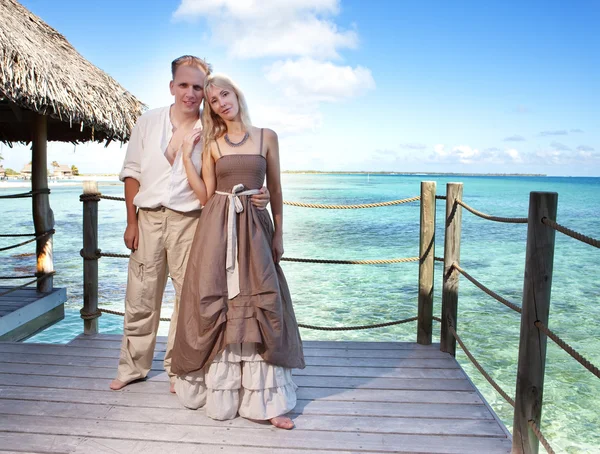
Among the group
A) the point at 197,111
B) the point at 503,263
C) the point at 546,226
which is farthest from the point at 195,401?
the point at 503,263

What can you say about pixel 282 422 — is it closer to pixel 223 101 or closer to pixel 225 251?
pixel 225 251

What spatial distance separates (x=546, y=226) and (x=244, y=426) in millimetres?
1394

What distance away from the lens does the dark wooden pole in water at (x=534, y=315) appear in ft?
5.95

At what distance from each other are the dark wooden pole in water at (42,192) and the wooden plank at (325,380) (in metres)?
2.09

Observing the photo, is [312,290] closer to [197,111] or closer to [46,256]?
[46,256]

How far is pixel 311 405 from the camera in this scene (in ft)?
7.56

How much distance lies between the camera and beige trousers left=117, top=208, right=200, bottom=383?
2.35 meters

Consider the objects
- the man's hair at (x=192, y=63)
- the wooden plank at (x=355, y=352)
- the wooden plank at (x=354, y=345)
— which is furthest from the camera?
the wooden plank at (x=354, y=345)

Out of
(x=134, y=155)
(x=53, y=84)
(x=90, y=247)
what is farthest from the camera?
(x=53, y=84)

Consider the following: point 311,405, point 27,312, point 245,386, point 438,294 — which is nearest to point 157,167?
point 245,386

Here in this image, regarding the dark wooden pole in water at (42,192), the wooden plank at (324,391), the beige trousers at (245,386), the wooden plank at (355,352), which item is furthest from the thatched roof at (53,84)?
the beige trousers at (245,386)

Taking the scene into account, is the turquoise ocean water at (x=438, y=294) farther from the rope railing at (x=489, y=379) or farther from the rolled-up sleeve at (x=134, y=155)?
the rolled-up sleeve at (x=134, y=155)

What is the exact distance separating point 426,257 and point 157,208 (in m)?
1.57

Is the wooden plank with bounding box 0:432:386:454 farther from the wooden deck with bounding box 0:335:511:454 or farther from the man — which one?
the man
